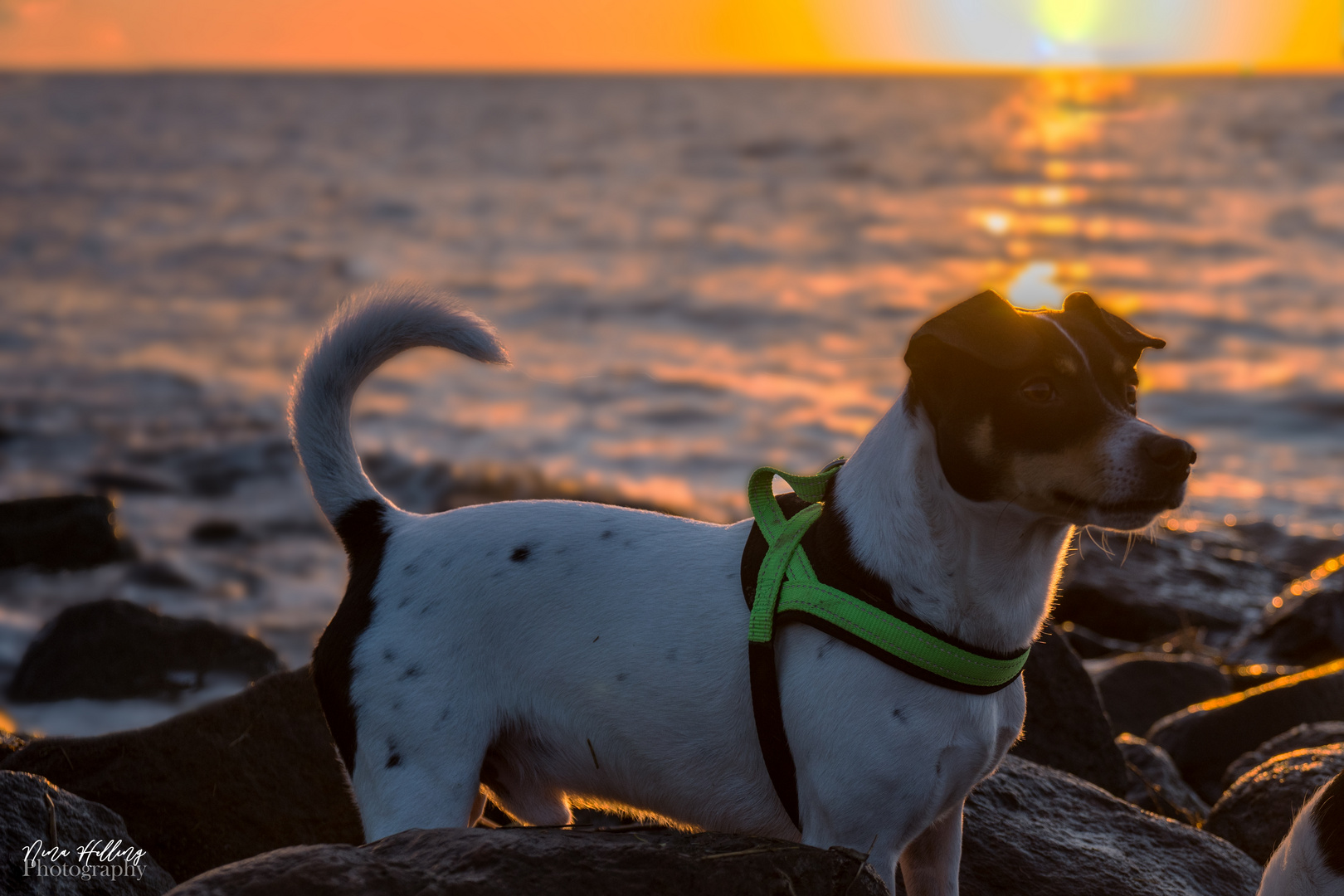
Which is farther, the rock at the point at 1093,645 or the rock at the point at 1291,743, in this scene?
the rock at the point at 1093,645

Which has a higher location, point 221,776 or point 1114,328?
point 1114,328

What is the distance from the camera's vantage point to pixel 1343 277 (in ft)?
72.7

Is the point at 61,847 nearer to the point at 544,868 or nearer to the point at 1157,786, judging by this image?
the point at 544,868

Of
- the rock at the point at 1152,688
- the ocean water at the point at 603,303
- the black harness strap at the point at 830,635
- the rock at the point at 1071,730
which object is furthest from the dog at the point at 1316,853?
the rock at the point at 1152,688

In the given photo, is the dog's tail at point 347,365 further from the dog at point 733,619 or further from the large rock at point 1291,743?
the large rock at point 1291,743

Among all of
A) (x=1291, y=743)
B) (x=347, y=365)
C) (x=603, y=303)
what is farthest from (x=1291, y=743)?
(x=603, y=303)

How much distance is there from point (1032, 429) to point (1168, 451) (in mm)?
310

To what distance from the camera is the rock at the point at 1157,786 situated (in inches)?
198

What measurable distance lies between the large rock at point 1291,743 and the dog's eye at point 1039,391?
316cm

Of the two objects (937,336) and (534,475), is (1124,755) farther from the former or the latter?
(534,475)

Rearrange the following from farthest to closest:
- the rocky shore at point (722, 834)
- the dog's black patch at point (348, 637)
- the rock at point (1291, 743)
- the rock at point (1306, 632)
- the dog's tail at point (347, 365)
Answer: the rock at point (1306, 632)
the rock at point (1291, 743)
the dog's tail at point (347, 365)
the dog's black patch at point (348, 637)
the rocky shore at point (722, 834)

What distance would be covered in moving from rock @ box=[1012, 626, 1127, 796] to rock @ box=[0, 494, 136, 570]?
8.32m

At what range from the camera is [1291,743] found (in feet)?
17.3

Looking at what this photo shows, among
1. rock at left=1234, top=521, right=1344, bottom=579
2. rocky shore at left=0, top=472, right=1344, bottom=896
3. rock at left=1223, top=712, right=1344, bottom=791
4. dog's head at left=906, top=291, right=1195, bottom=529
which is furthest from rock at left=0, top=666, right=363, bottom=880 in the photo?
rock at left=1234, top=521, right=1344, bottom=579
